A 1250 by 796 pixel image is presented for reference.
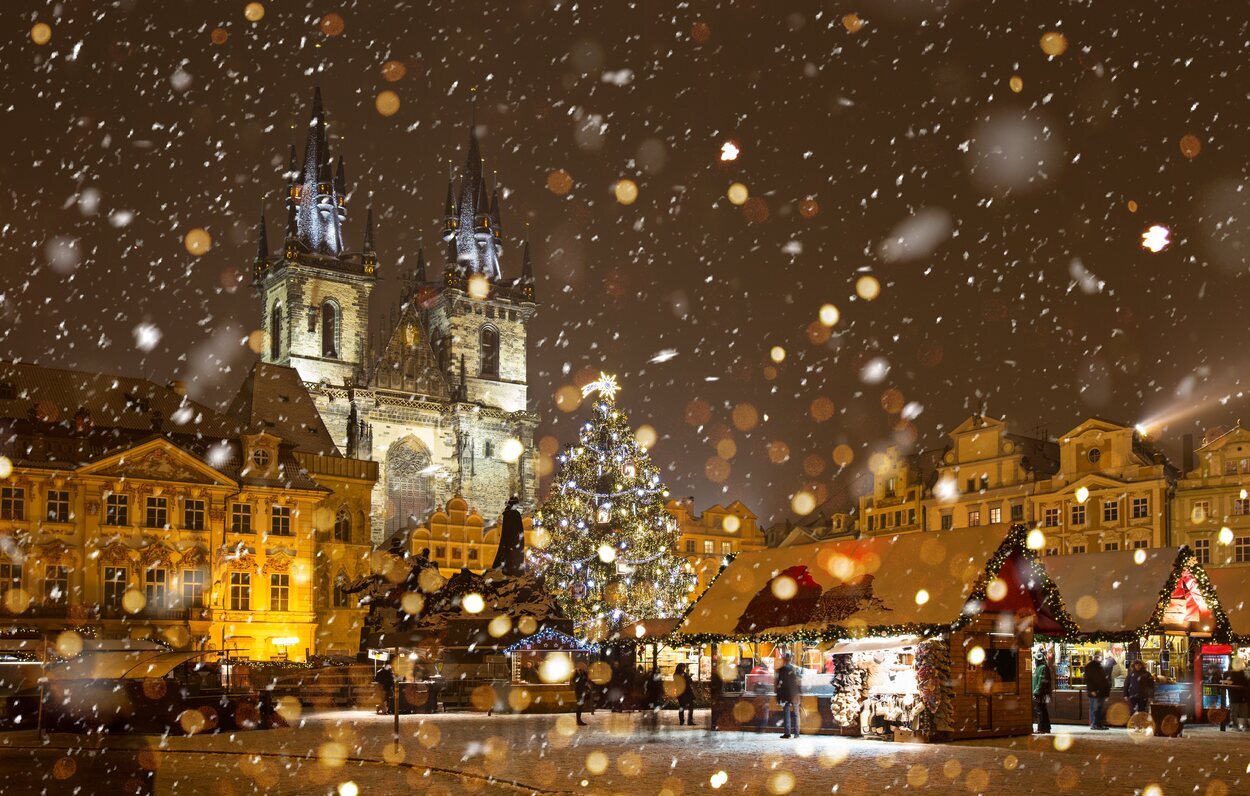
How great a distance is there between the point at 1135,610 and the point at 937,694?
565cm

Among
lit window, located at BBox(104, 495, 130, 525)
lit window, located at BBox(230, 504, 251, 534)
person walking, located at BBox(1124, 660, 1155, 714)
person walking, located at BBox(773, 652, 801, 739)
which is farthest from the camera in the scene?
lit window, located at BBox(230, 504, 251, 534)

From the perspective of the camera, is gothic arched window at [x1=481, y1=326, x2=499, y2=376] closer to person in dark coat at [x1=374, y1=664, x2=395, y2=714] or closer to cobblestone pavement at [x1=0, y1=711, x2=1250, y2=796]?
person in dark coat at [x1=374, y1=664, x2=395, y2=714]

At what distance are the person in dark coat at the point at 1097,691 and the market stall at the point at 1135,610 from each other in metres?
0.43

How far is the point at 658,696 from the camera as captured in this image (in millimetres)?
30375

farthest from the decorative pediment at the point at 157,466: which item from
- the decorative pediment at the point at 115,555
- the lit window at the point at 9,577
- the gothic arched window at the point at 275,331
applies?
the gothic arched window at the point at 275,331

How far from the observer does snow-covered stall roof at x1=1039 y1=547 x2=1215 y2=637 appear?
79.8 ft

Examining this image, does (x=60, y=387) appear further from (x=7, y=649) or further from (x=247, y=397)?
(x=7, y=649)

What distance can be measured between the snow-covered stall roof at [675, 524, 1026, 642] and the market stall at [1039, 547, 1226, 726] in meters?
2.13

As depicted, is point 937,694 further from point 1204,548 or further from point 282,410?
point 282,410

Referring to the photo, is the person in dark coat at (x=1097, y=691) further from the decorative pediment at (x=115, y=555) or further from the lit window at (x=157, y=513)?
the lit window at (x=157, y=513)

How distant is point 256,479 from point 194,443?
2.65 meters

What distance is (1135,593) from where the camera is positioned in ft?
81.2

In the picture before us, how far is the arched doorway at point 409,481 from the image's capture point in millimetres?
81062

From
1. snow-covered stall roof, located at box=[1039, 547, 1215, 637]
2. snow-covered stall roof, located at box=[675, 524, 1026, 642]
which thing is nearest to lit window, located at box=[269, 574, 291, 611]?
snow-covered stall roof, located at box=[675, 524, 1026, 642]
